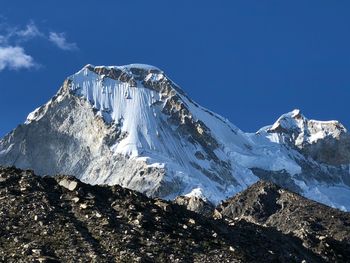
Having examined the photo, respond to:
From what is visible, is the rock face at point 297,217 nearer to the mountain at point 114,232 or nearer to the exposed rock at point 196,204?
the mountain at point 114,232

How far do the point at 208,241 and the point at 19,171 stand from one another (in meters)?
12.2

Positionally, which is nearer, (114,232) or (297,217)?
(114,232)

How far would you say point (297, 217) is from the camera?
74438 mm

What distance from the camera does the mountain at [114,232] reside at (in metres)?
42.1

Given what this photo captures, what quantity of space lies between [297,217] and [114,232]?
3197 cm

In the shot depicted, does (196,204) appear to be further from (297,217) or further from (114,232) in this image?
(114,232)

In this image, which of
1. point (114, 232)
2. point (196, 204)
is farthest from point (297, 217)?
point (196, 204)

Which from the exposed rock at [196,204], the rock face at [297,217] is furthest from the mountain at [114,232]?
the exposed rock at [196,204]

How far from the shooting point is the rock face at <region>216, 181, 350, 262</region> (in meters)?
55.8

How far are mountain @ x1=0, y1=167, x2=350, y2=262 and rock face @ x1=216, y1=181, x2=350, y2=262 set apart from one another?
0.80 feet

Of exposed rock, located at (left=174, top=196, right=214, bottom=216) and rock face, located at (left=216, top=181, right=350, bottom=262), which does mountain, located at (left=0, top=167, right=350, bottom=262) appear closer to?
rock face, located at (left=216, top=181, right=350, bottom=262)

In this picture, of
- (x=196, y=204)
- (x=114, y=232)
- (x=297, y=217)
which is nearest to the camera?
(x=114, y=232)

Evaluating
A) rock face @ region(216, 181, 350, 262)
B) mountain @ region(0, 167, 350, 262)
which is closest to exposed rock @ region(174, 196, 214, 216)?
rock face @ region(216, 181, 350, 262)

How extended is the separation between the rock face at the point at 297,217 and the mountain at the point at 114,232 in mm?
244
